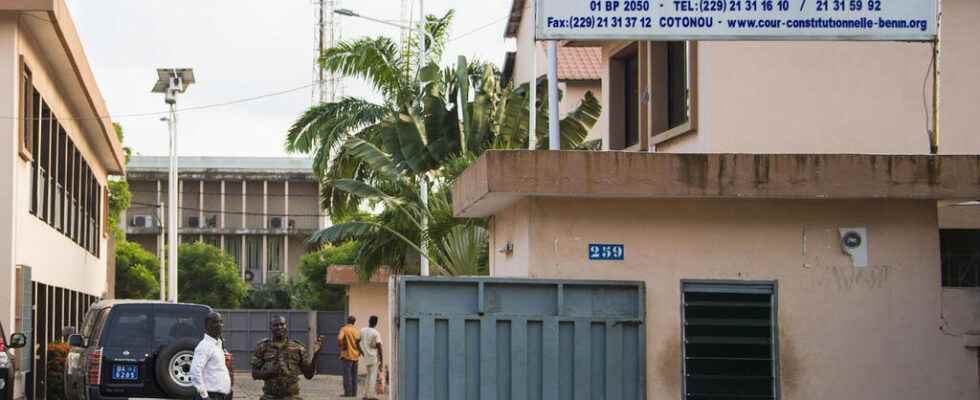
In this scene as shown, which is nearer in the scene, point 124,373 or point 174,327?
point 124,373

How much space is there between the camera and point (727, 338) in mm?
12328

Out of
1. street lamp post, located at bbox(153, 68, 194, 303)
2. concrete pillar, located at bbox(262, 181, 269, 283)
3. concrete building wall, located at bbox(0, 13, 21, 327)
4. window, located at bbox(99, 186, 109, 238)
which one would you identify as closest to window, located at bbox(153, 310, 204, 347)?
concrete building wall, located at bbox(0, 13, 21, 327)

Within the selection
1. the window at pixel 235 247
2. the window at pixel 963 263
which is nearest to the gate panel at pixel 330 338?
the window at pixel 963 263

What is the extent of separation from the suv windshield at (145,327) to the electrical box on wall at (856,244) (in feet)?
32.1

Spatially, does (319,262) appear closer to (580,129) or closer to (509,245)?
(580,129)

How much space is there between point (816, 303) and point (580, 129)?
525 inches

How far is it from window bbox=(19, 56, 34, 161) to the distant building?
64004 millimetres

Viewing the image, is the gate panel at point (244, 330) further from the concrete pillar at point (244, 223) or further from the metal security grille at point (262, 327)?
the concrete pillar at point (244, 223)

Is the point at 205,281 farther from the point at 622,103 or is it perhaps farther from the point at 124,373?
the point at 124,373

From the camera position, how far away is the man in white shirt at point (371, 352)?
2514 centimetres

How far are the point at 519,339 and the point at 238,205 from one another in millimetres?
79776

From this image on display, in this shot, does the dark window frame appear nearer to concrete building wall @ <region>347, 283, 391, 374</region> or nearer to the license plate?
the license plate

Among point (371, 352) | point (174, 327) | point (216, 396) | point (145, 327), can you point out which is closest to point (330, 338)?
point (371, 352)

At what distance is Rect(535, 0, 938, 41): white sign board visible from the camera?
12875 millimetres
